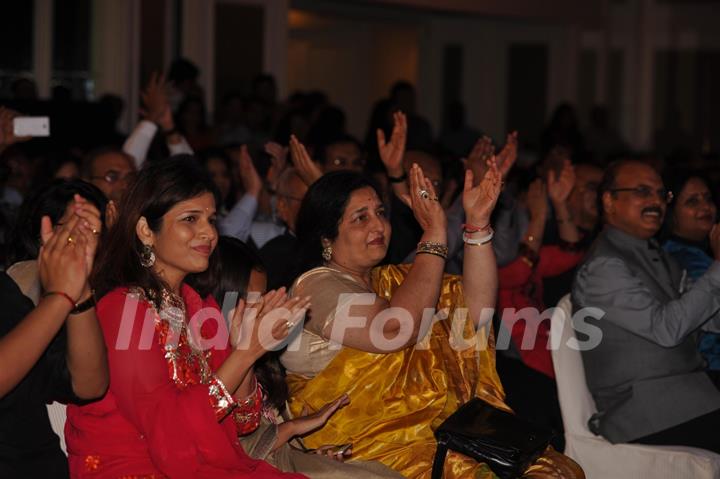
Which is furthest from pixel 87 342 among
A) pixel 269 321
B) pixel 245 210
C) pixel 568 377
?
pixel 245 210

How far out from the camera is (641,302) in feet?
11.7

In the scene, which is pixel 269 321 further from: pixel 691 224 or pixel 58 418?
pixel 691 224

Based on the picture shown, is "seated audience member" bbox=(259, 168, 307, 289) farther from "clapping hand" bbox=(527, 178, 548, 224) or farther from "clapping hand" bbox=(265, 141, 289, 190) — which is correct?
"clapping hand" bbox=(527, 178, 548, 224)

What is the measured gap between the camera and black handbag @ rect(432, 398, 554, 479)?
2838 millimetres

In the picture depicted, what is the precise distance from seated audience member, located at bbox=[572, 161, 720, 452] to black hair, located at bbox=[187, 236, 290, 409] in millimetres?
1102

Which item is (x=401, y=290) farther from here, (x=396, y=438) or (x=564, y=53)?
(x=564, y=53)

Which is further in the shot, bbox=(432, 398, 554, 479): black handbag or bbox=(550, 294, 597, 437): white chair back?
bbox=(550, 294, 597, 437): white chair back

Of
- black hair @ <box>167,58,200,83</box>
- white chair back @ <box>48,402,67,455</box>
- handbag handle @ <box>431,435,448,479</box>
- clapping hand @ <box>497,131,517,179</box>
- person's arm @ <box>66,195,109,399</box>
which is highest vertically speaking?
black hair @ <box>167,58,200,83</box>

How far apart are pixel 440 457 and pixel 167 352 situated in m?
0.80

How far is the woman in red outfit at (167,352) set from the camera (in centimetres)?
249

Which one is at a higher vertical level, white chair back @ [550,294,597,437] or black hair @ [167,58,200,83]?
black hair @ [167,58,200,83]

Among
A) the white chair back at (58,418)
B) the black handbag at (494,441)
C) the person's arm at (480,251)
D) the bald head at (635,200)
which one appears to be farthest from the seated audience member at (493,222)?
the white chair back at (58,418)

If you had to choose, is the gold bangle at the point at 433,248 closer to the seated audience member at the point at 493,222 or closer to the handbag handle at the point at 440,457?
the handbag handle at the point at 440,457

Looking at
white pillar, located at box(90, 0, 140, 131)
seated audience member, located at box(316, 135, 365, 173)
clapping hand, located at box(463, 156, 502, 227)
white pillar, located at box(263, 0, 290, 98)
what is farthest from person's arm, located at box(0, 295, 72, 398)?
white pillar, located at box(263, 0, 290, 98)
